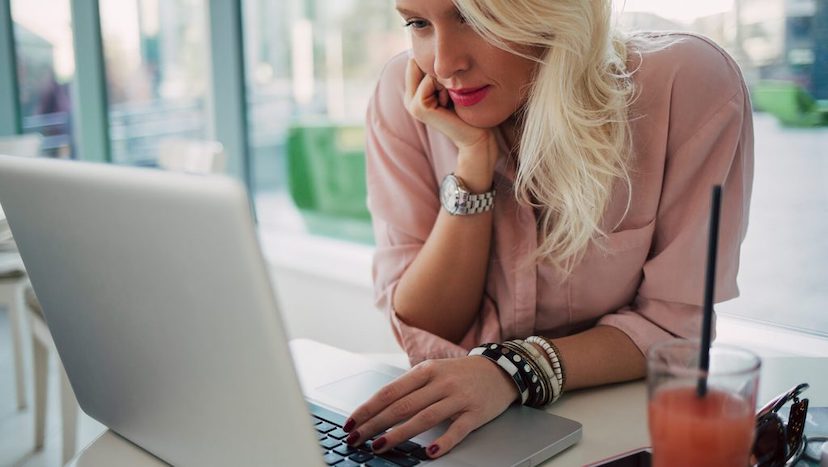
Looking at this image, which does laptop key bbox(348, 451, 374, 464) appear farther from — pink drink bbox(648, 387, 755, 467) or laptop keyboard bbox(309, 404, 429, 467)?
pink drink bbox(648, 387, 755, 467)

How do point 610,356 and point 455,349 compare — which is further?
point 455,349

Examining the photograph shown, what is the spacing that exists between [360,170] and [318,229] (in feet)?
1.37

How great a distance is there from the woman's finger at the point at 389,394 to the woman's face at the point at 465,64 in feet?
1.41

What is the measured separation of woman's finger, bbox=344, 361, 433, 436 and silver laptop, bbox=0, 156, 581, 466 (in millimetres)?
26

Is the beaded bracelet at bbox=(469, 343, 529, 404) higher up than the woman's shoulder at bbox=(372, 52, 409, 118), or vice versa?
the woman's shoulder at bbox=(372, 52, 409, 118)

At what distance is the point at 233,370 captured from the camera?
0.60 meters

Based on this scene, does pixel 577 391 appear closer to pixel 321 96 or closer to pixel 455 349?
pixel 455 349

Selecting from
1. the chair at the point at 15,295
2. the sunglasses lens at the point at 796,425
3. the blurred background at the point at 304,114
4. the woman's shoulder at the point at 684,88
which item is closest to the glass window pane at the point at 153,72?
the blurred background at the point at 304,114

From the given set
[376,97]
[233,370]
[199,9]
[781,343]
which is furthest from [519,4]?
[199,9]

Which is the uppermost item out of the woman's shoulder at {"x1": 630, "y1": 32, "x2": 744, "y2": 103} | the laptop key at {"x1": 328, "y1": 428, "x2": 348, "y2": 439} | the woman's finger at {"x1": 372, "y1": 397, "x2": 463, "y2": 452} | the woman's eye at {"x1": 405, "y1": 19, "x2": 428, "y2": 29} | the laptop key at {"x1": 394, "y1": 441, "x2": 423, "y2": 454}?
the woman's eye at {"x1": 405, "y1": 19, "x2": 428, "y2": 29}

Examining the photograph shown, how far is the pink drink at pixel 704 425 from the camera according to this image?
0.54 metres

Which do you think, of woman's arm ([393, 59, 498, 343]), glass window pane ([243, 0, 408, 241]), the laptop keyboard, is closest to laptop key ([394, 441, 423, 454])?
the laptop keyboard

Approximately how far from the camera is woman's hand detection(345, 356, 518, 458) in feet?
2.58

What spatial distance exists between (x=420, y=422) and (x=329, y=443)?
91 millimetres
